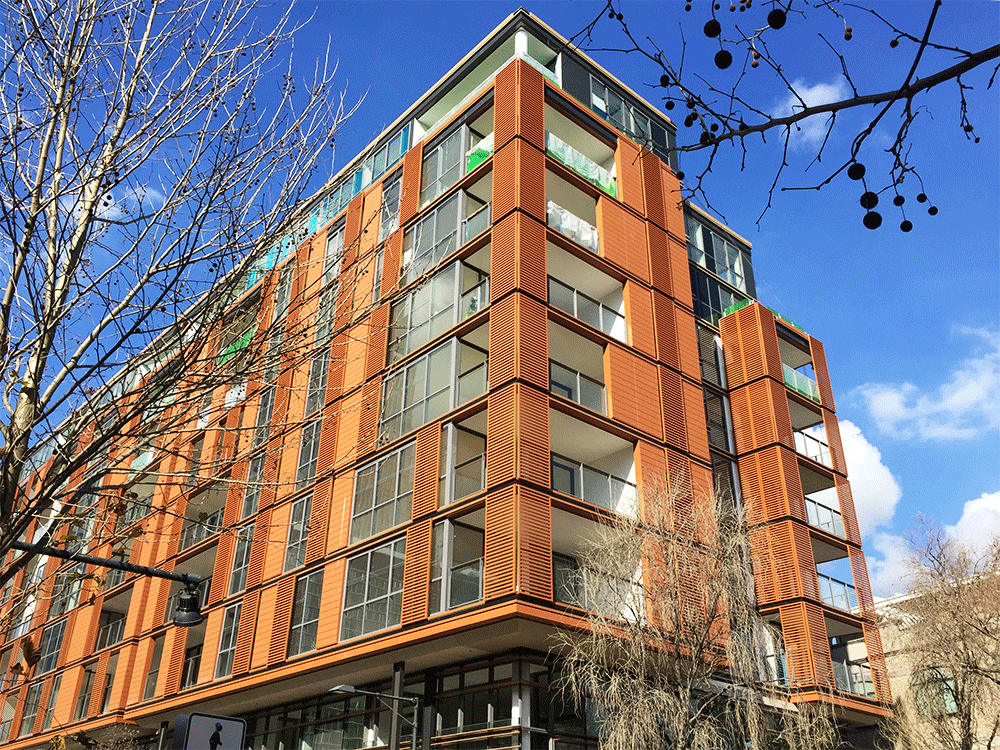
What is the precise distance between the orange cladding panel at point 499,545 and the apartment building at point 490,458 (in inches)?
2.4

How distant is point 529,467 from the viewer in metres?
18.7

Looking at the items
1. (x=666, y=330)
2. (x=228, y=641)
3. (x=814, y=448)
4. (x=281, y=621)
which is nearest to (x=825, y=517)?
(x=814, y=448)

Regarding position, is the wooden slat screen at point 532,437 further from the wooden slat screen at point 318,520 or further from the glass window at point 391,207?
the glass window at point 391,207

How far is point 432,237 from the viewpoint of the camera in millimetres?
25578

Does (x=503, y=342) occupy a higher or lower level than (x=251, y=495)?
higher

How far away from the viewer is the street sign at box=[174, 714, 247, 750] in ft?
18.7

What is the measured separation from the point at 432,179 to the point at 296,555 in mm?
12647

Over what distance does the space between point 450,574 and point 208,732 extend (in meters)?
13.2

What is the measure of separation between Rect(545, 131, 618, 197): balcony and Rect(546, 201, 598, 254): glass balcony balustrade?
1.59 meters

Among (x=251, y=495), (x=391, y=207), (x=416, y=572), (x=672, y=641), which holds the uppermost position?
(x=391, y=207)

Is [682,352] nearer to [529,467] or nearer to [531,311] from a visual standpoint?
[531,311]

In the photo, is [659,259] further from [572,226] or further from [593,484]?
[593,484]

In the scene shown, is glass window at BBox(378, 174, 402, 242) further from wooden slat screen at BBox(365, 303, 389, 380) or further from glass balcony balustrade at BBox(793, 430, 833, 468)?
glass balcony balustrade at BBox(793, 430, 833, 468)

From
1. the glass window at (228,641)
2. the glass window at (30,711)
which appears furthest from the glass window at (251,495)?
the glass window at (30,711)
